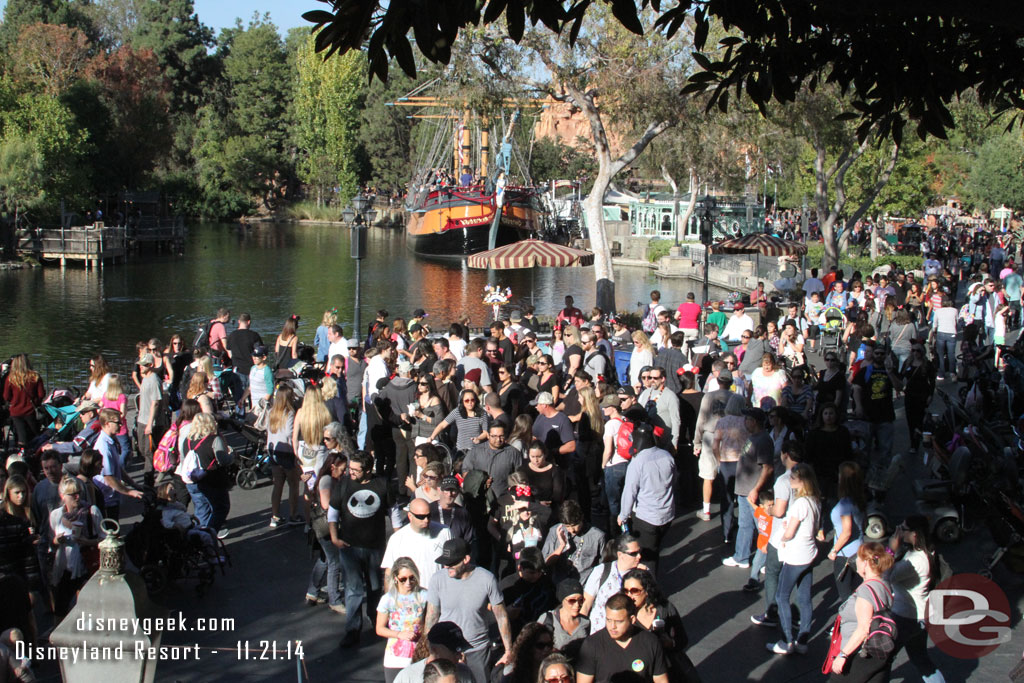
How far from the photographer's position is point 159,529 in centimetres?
734

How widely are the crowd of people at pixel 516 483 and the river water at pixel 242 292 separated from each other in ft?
49.5

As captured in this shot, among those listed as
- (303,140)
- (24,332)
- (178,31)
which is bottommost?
(24,332)

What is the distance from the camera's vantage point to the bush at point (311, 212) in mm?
85562

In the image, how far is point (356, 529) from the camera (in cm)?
677

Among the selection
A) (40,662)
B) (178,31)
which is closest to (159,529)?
(40,662)

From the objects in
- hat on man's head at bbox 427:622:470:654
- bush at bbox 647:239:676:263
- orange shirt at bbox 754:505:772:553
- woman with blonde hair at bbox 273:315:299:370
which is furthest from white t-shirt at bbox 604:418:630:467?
bush at bbox 647:239:676:263

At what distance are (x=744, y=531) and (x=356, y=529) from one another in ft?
10.9

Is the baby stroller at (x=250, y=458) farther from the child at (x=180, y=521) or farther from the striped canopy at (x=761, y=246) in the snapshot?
the striped canopy at (x=761, y=246)

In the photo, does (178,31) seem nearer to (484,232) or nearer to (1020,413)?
(484,232)

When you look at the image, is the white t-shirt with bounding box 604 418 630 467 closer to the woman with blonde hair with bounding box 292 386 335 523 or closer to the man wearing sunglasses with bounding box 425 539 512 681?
the woman with blonde hair with bounding box 292 386 335 523

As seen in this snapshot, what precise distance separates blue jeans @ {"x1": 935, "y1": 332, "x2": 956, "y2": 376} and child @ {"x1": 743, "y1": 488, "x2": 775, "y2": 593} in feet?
30.0

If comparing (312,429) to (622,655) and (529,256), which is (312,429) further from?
(529,256)

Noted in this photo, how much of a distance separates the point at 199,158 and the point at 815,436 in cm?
7943

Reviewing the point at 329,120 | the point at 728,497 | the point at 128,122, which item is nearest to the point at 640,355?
the point at 728,497
